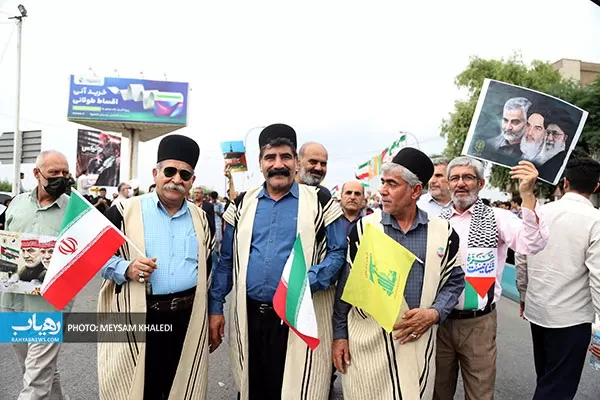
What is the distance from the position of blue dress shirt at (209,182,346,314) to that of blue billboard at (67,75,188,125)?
2983 cm

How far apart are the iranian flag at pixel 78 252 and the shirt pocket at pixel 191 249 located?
392mm

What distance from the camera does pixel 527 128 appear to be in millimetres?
2947

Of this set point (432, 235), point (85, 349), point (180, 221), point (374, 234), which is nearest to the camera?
point (374, 234)

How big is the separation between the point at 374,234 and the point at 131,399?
1.74 metres

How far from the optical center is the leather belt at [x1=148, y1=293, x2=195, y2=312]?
2.69 m

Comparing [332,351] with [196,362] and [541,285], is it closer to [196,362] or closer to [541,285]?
[196,362]

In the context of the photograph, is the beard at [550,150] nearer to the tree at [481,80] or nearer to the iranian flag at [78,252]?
the iranian flag at [78,252]

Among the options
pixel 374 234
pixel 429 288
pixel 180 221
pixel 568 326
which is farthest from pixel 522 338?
pixel 180 221

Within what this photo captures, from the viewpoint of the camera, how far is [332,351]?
2.69 metres

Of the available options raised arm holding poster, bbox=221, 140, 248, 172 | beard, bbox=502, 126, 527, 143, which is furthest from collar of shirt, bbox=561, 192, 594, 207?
raised arm holding poster, bbox=221, 140, 248, 172

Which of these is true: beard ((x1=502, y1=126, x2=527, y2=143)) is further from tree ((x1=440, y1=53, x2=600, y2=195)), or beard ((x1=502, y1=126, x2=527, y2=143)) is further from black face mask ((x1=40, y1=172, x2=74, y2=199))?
tree ((x1=440, y1=53, x2=600, y2=195))

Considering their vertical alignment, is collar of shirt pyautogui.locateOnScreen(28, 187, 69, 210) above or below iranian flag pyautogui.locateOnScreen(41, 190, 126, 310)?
above

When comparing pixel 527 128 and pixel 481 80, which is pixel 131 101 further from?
pixel 527 128

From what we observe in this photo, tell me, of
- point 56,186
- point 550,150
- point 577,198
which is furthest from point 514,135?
point 56,186
